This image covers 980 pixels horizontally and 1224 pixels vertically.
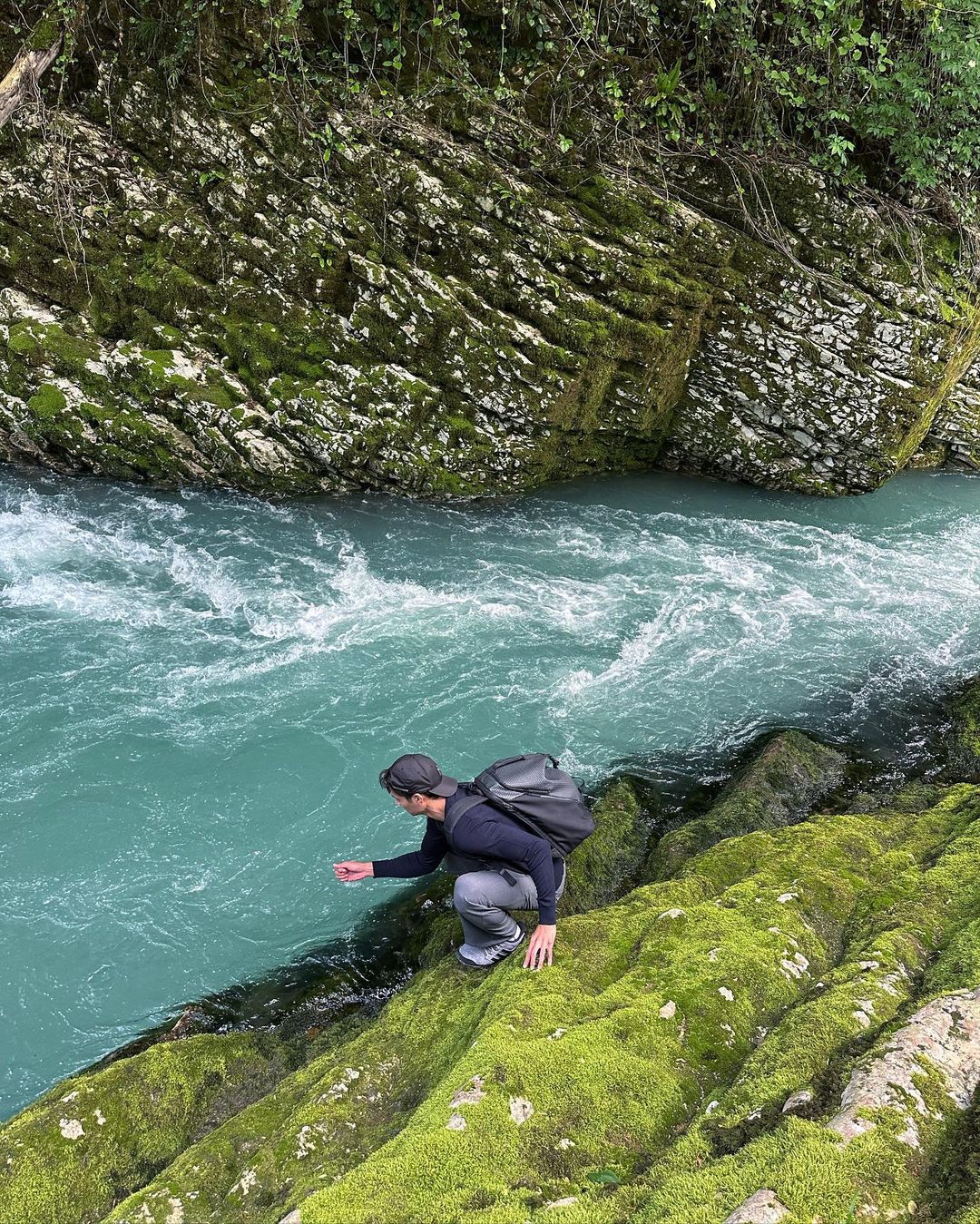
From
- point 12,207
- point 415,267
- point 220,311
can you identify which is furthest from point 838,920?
point 12,207

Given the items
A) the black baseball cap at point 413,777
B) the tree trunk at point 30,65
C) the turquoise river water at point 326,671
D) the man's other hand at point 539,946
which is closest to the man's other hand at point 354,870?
the black baseball cap at point 413,777

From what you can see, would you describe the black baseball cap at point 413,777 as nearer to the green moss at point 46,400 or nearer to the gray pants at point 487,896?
the gray pants at point 487,896

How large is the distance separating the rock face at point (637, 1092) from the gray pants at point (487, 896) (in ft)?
0.93

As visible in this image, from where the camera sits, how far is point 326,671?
31.0ft

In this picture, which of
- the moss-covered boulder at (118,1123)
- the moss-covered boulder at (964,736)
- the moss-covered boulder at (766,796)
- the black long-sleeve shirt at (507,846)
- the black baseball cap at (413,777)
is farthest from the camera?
the moss-covered boulder at (964,736)

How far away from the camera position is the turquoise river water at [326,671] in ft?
21.4

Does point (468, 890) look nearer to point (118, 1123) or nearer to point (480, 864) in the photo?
point (480, 864)

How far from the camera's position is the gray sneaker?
5301 mm

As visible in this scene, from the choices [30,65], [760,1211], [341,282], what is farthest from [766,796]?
[30,65]

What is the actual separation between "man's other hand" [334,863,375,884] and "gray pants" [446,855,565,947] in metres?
0.52

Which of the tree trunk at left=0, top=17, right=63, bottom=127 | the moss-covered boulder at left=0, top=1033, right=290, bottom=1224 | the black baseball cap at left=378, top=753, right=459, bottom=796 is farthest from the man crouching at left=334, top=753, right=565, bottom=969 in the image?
the tree trunk at left=0, top=17, right=63, bottom=127

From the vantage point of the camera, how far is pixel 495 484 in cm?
1347

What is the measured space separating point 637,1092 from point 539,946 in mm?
1110

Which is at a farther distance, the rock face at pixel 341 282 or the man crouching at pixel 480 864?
the rock face at pixel 341 282
